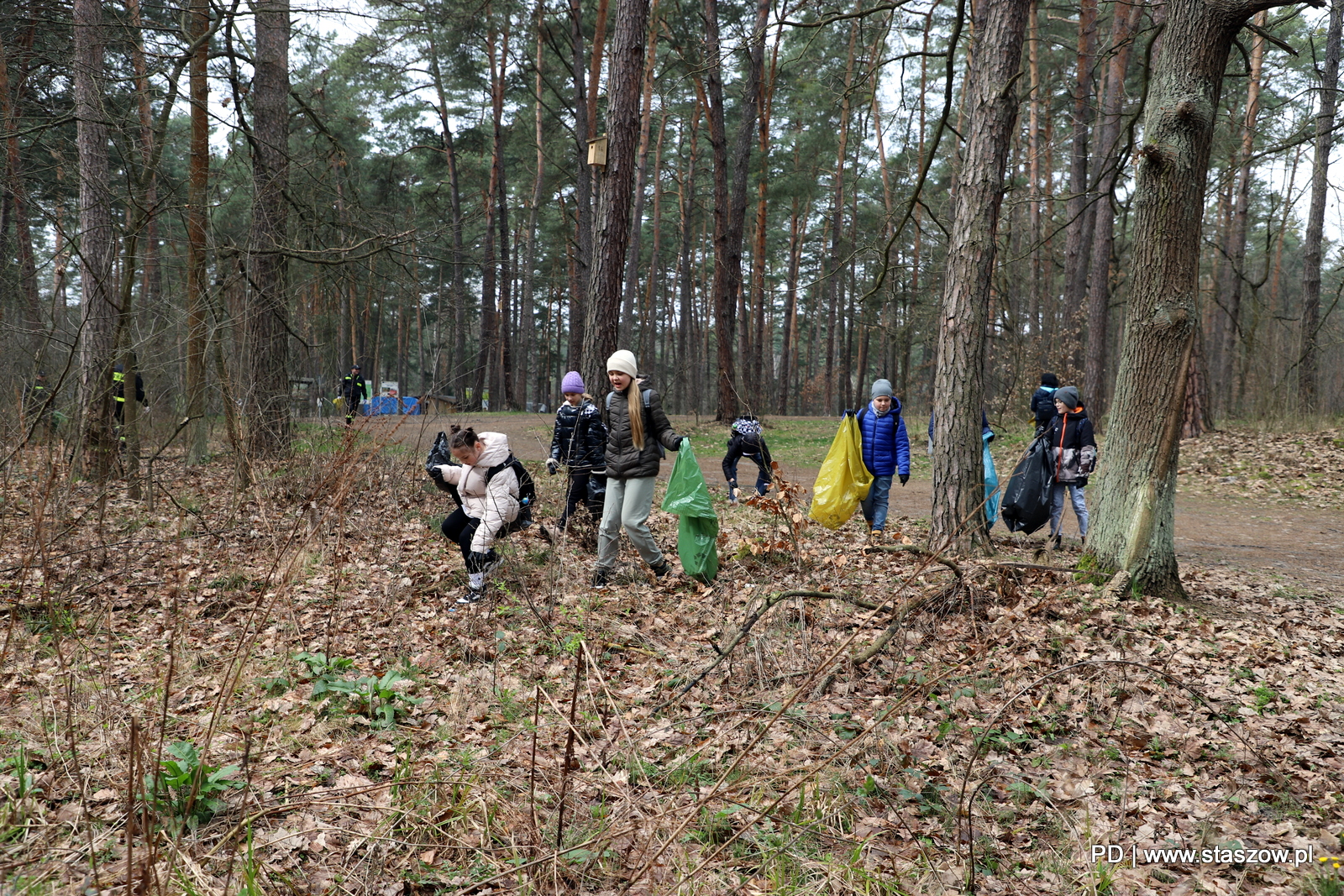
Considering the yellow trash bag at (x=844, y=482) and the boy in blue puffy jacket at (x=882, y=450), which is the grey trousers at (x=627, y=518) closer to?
the yellow trash bag at (x=844, y=482)

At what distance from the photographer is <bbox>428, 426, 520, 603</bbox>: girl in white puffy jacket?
211 inches

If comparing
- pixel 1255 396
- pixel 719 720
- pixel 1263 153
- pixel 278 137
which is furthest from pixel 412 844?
pixel 1255 396

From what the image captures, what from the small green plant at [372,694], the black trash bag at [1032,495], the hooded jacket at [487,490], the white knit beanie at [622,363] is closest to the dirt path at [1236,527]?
the hooded jacket at [487,490]

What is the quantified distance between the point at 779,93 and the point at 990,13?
63.4 ft

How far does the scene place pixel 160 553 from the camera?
6.50 metres

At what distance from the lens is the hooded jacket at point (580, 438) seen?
6.65 metres

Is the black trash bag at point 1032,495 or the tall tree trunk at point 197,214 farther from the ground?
the tall tree trunk at point 197,214

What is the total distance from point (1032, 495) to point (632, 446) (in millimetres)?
3903

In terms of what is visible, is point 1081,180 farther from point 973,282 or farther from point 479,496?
point 479,496

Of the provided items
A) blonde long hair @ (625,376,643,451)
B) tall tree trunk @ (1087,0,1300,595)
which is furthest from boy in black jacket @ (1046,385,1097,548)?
blonde long hair @ (625,376,643,451)

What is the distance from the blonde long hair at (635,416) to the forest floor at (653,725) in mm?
1080

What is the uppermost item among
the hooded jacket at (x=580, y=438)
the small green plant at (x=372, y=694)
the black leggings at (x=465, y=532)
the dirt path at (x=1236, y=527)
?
the hooded jacket at (x=580, y=438)

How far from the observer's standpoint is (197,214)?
25.2ft

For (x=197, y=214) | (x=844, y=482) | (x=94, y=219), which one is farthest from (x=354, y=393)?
(x=844, y=482)
